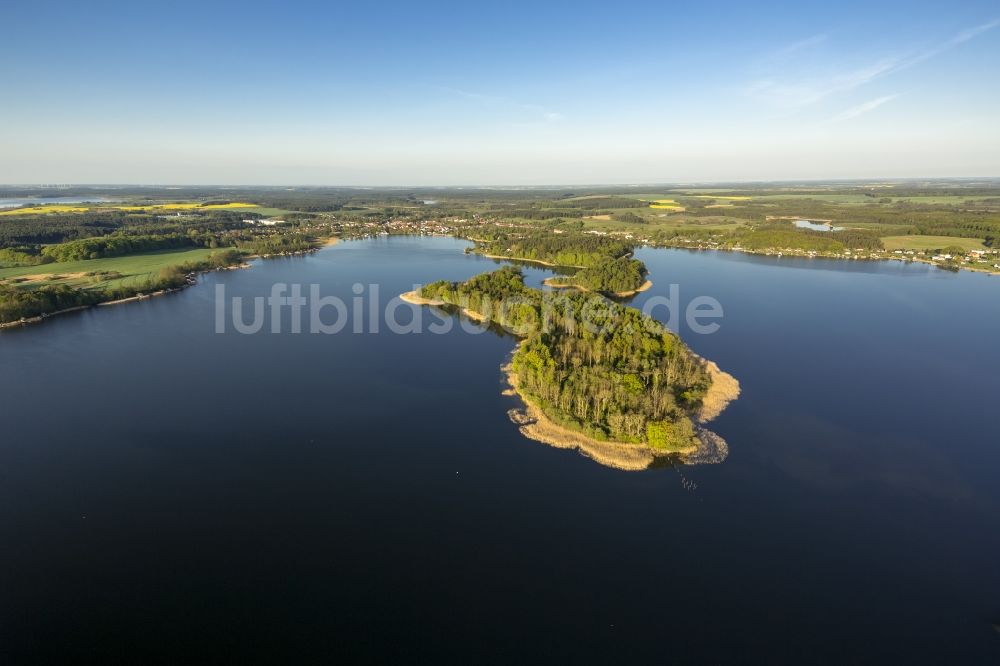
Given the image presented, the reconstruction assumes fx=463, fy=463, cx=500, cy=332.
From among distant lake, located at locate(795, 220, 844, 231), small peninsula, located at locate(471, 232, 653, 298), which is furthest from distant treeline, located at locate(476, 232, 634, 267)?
distant lake, located at locate(795, 220, 844, 231)

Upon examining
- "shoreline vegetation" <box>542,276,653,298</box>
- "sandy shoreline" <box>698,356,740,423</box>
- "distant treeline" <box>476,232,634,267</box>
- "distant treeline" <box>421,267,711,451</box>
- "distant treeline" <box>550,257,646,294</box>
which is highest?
"distant treeline" <box>476,232,634,267</box>

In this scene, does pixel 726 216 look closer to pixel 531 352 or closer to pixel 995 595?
pixel 531 352

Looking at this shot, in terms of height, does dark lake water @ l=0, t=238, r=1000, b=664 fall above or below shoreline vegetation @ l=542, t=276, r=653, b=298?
below

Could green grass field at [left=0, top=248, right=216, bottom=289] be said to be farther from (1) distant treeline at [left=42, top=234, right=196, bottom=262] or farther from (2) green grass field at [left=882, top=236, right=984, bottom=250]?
(2) green grass field at [left=882, top=236, right=984, bottom=250]

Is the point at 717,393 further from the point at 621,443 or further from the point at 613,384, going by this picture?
the point at 621,443

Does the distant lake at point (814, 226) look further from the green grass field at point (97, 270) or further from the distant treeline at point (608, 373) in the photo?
the green grass field at point (97, 270)

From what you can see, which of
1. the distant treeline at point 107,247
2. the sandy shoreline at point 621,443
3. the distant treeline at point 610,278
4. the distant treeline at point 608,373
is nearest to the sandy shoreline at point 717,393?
the sandy shoreline at point 621,443

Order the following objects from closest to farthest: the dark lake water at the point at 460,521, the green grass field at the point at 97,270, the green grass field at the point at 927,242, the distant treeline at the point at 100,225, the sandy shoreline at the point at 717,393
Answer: the dark lake water at the point at 460,521
the sandy shoreline at the point at 717,393
the green grass field at the point at 97,270
the green grass field at the point at 927,242
the distant treeline at the point at 100,225
